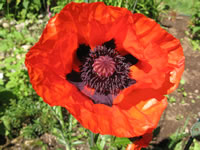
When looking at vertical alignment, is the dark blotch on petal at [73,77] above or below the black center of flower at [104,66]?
below

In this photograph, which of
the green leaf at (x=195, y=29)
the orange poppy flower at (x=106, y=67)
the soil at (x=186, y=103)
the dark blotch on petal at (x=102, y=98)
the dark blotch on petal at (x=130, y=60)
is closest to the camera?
the orange poppy flower at (x=106, y=67)

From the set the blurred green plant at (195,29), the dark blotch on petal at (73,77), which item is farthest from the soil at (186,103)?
the dark blotch on petal at (73,77)

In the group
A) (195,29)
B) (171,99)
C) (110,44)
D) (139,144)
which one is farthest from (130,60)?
(195,29)

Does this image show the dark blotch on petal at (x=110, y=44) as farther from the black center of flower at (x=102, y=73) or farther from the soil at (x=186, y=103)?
the soil at (x=186, y=103)

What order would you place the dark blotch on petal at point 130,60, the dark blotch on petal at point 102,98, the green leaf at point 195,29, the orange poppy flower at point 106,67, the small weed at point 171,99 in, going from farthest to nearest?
1. the green leaf at point 195,29
2. the small weed at point 171,99
3. the dark blotch on petal at point 130,60
4. the dark blotch on petal at point 102,98
5. the orange poppy flower at point 106,67

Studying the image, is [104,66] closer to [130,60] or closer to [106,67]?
[106,67]

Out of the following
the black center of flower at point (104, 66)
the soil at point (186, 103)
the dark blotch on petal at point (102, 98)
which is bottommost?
the soil at point (186, 103)

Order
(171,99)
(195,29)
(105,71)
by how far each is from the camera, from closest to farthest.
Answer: (105,71) → (171,99) → (195,29)
